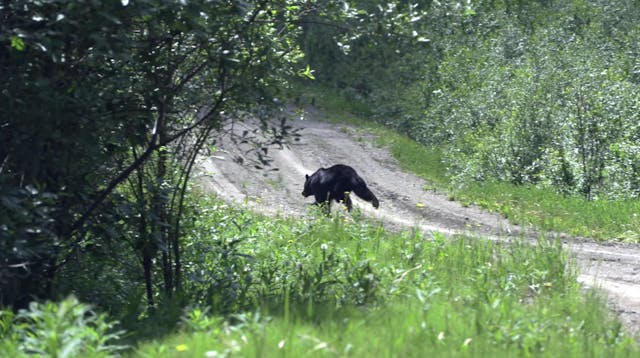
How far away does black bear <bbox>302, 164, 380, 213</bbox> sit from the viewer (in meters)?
16.5

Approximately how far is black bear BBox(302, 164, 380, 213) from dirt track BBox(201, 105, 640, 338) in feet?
1.43

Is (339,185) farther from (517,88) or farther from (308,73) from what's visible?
(517,88)

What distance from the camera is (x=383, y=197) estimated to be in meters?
20.9

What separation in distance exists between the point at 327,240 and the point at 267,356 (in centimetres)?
675

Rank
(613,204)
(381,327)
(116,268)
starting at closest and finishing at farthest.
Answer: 1. (381,327)
2. (116,268)
3. (613,204)

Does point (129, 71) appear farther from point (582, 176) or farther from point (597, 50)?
point (597, 50)

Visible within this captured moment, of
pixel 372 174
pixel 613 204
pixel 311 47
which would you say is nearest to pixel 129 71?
pixel 613 204

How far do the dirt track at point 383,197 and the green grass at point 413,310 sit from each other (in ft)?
3.49

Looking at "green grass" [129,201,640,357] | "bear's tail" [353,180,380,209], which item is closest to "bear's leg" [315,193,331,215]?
"bear's tail" [353,180,380,209]

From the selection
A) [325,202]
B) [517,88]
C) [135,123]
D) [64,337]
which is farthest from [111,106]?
[517,88]

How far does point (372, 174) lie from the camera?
76.7 feet

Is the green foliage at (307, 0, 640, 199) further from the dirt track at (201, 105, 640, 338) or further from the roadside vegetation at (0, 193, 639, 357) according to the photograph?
the roadside vegetation at (0, 193, 639, 357)

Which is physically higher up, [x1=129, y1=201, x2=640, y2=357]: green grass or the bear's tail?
the bear's tail

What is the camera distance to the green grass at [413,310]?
5750 mm
